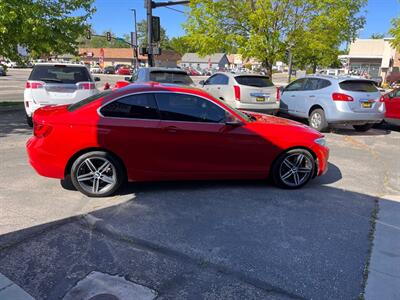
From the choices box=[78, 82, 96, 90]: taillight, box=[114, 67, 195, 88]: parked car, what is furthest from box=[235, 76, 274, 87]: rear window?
box=[78, 82, 96, 90]: taillight

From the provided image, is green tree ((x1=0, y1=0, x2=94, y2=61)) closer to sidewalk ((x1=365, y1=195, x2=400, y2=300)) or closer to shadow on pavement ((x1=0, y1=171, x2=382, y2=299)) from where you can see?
shadow on pavement ((x1=0, y1=171, x2=382, y2=299))

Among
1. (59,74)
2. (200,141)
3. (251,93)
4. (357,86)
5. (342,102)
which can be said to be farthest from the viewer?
(251,93)

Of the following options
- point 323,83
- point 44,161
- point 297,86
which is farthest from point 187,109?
point 297,86

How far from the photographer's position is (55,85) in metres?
8.49

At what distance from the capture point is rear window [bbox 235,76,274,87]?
10273mm

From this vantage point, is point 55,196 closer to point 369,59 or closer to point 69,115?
point 69,115

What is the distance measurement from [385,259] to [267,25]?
1190 cm

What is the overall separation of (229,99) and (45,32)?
623 cm

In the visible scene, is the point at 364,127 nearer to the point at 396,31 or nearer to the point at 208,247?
the point at 396,31

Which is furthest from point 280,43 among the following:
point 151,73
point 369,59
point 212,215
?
point 369,59

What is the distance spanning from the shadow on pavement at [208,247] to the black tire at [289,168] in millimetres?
371

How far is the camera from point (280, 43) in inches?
568

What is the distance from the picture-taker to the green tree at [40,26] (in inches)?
398

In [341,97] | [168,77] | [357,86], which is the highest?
[168,77]
